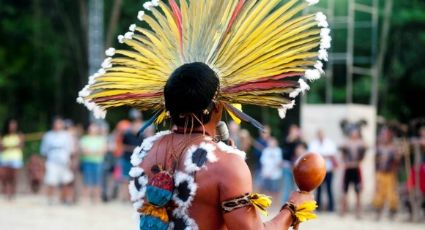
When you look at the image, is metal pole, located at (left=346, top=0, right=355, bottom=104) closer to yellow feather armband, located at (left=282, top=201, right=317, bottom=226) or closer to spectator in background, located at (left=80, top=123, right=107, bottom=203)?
spectator in background, located at (left=80, top=123, right=107, bottom=203)

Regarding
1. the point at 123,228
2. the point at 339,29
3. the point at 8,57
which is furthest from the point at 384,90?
the point at 123,228

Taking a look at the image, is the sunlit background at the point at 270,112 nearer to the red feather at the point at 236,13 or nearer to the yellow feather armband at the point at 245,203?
the red feather at the point at 236,13

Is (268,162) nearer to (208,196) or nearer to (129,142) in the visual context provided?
(129,142)

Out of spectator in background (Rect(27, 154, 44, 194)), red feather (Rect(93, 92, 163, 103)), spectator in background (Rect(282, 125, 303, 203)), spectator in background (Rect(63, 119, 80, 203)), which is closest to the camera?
red feather (Rect(93, 92, 163, 103))

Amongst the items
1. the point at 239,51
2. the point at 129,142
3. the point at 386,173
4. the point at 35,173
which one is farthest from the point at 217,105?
the point at 35,173

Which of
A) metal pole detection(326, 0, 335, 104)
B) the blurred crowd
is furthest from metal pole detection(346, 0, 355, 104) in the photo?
the blurred crowd

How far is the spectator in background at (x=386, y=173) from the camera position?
17.1m

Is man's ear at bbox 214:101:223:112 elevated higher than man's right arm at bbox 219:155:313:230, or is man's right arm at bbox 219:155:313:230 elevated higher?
man's ear at bbox 214:101:223:112

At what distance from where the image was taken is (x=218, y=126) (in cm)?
449

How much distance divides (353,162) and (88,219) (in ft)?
16.6

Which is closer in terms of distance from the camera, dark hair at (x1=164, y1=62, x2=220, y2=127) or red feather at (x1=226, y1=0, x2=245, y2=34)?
dark hair at (x1=164, y1=62, x2=220, y2=127)

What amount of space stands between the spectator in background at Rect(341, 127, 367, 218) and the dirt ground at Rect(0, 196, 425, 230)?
0.54m

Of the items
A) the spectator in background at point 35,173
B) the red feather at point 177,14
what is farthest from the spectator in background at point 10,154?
the red feather at point 177,14

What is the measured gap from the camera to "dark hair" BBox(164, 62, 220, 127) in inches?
167
